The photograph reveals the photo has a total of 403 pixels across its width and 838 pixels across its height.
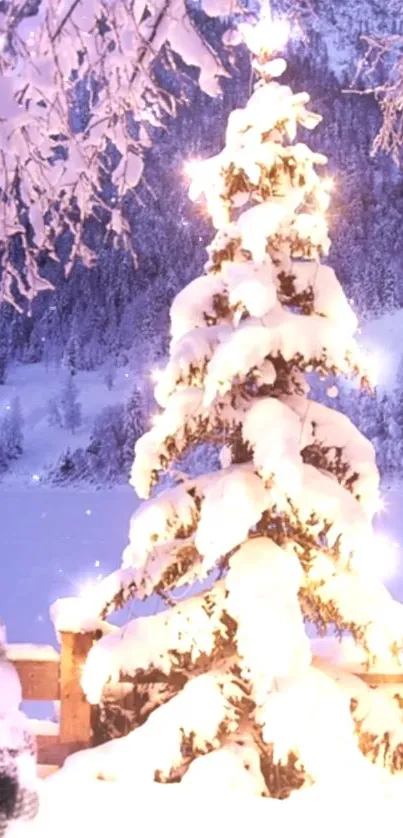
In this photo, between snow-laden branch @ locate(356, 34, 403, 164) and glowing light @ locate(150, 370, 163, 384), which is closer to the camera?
snow-laden branch @ locate(356, 34, 403, 164)

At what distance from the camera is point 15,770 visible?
12.5ft

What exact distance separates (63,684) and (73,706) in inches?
5.3

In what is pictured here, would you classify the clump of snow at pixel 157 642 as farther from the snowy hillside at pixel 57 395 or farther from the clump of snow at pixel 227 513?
the snowy hillside at pixel 57 395

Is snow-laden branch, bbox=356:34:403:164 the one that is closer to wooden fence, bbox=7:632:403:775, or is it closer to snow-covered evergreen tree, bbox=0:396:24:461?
wooden fence, bbox=7:632:403:775

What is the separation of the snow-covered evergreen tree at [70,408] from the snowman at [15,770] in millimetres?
92677

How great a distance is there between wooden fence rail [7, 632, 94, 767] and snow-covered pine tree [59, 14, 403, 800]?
0.24 m

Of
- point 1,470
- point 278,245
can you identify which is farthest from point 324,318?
point 1,470

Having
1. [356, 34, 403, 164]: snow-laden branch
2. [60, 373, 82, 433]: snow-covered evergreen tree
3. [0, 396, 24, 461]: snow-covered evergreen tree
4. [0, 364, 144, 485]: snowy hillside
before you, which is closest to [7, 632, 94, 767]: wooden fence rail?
[356, 34, 403, 164]: snow-laden branch

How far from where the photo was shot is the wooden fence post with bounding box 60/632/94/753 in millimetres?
5449

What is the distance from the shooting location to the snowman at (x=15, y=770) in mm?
3791

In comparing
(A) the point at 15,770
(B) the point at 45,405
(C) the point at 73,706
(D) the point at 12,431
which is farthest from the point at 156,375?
(B) the point at 45,405

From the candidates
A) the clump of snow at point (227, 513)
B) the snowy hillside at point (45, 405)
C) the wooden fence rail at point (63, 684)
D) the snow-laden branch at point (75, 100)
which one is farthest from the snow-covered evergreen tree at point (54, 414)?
the snow-laden branch at point (75, 100)

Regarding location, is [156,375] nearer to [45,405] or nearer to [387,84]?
[387,84]

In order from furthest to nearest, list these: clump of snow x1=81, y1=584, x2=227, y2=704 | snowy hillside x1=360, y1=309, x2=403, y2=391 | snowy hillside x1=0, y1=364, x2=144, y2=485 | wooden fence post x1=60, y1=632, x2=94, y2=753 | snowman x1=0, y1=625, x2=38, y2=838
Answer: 1. snowy hillside x1=360, y1=309, x2=403, y2=391
2. snowy hillside x1=0, y1=364, x2=144, y2=485
3. wooden fence post x1=60, y1=632, x2=94, y2=753
4. clump of snow x1=81, y1=584, x2=227, y2=704
5. snowman x1=0, y1=625, x2=38, y2=838
